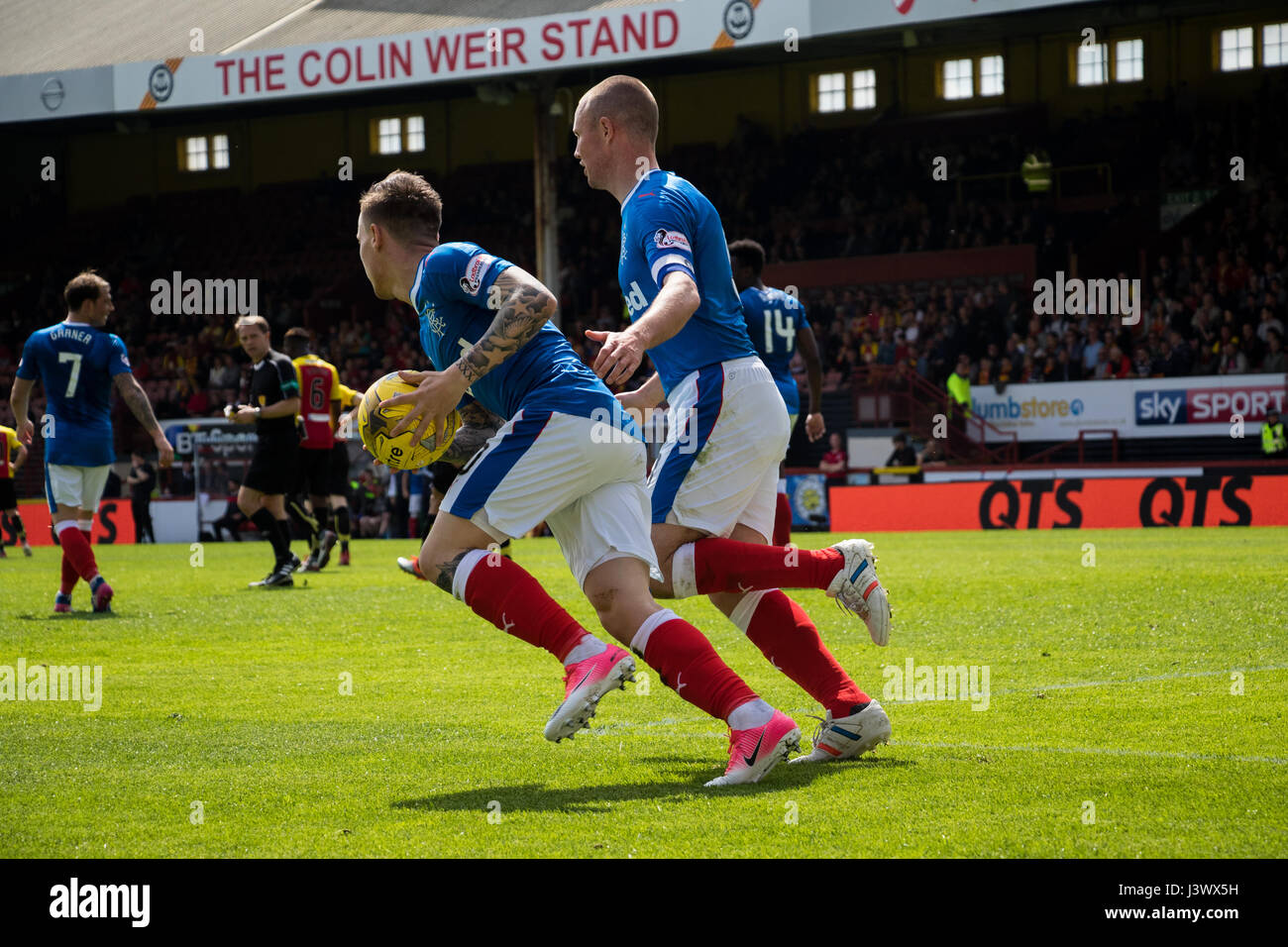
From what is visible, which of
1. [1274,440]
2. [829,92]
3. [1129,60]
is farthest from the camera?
[829,92]

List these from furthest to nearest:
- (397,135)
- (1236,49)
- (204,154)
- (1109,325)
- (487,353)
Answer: (204,154) → (397,135) → (1236,49) → (1109,325) → (487,353)

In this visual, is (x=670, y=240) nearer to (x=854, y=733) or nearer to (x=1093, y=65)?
(x=854, y=733)

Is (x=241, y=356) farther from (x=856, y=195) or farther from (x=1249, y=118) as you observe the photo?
(x=1249, y=118)

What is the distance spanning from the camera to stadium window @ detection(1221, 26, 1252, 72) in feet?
102

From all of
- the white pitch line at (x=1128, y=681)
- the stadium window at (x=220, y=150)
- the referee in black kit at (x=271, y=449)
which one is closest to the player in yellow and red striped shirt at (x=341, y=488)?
the referee in black kit at (x=271, y=449)

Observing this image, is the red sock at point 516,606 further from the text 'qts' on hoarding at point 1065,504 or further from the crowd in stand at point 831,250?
the crowd in stand at point 831,250

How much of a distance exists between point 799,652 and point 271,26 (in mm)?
28095

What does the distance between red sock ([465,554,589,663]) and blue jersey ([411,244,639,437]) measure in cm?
52

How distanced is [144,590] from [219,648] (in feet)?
16.3

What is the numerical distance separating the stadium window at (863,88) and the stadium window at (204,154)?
18.5 meters

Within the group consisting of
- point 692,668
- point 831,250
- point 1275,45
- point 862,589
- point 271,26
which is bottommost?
point 692,668

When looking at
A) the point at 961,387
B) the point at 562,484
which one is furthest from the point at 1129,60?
the point at 562,484

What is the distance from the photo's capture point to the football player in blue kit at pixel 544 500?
4164mm

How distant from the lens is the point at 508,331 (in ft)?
13.5
